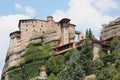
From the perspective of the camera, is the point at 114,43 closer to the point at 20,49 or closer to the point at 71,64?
the point at 71,64

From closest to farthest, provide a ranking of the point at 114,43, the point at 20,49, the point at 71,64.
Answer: the point at 71,64, the point at 114,43, the point at 20,49

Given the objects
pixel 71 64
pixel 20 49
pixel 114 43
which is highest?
pixel 114 43

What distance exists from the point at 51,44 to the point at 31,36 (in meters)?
5.21

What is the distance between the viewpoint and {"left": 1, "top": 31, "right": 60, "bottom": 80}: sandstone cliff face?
247ft

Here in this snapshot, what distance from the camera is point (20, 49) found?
7694cm

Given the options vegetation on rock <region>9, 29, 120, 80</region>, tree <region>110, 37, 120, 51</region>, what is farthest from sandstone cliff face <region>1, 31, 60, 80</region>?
tree <region>110, 37, 120, 51</region>

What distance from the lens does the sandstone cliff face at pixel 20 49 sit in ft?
247

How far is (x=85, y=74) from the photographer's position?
58719mm

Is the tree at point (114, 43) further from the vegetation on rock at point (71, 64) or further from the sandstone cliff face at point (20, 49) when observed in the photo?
the sandstone cliff face at point (20, 49)

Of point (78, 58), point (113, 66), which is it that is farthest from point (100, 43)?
point (113, 66)

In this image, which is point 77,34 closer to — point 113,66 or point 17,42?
point 17,42

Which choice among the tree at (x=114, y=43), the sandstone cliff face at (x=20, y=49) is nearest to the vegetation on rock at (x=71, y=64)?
the tree at (x=114, y=43)

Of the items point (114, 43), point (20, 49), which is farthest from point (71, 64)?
point (20, 49)

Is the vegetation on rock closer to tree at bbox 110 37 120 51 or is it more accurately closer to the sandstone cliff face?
tree at bbox 110 37 120 51
